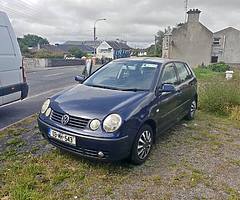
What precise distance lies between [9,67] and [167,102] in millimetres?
3719

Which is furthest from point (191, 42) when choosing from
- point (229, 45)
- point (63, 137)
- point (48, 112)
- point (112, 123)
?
point (63, 137)

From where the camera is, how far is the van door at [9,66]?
17.8 ft

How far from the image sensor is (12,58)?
5734 mm

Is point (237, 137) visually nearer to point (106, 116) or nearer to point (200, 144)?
point (200, 144)

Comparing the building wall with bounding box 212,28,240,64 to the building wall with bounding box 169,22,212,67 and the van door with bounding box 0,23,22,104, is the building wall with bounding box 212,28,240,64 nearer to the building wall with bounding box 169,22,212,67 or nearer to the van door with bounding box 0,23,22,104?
the building wall with bounding box 169,22,212,67

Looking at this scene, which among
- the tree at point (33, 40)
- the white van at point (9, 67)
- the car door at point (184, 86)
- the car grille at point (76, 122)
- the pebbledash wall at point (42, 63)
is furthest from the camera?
the tree at point (33, 40)

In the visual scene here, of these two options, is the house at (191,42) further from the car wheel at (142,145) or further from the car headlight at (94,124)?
the car headlight at (94,124)

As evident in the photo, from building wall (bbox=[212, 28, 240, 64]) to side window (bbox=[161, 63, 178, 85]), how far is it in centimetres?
3890

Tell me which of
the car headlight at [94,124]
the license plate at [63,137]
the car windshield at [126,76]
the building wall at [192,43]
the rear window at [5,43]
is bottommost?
the license plate at [63,137]

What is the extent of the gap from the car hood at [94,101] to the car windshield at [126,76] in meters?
A: 0.25

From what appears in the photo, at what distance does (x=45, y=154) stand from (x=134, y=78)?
6.50 feet

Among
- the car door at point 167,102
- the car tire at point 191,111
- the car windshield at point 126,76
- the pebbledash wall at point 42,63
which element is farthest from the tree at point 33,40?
the car door at point 167,102

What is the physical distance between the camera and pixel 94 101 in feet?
11.6

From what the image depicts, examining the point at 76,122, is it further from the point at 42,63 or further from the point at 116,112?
the point at 42,63
